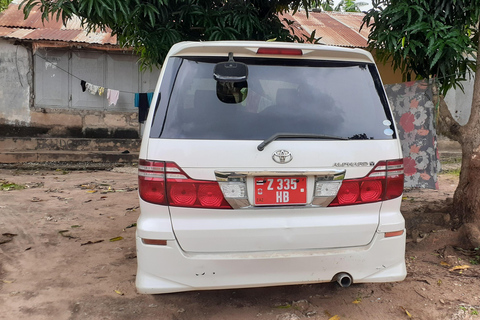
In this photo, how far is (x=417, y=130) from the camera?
435cm

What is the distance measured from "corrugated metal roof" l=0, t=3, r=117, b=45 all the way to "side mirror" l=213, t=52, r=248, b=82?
307 inches

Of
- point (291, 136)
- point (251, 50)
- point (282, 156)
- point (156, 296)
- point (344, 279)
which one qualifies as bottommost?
point (156, 296)

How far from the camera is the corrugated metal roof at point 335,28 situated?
10531 millimetres

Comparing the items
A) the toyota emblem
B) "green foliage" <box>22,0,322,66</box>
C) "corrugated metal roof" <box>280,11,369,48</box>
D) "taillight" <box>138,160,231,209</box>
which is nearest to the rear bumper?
"taillight" <box>138,160,231,209</box>

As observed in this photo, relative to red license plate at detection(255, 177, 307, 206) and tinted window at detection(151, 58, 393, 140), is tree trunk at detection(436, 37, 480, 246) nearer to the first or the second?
tinted window at detection(151, 58, 393, 140)

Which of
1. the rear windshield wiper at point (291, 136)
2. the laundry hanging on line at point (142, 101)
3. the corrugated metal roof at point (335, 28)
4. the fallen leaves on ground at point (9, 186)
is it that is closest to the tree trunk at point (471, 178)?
the rear windshield wiper at point (291, 136)

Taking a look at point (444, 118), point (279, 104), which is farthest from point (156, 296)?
point (444, 118)

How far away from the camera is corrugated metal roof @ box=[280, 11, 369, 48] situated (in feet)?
34.6

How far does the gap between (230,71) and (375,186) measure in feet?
3.45

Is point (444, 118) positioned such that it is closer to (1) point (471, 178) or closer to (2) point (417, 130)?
(2) point (417, 130)

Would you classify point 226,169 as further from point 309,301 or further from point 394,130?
point 309,301

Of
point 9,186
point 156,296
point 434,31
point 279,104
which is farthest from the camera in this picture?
point 9,186

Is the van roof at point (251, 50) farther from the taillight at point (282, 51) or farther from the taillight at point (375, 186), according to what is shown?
the taillight at point (375, 186)

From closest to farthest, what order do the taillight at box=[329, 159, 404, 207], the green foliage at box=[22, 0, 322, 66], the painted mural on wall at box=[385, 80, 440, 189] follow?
the taillight at box=[329, 159, 404, 207] → the painted mural on wall at box=[385, 80, 440, 189] → the green foliage at box=[22, 0, 322, 66]
